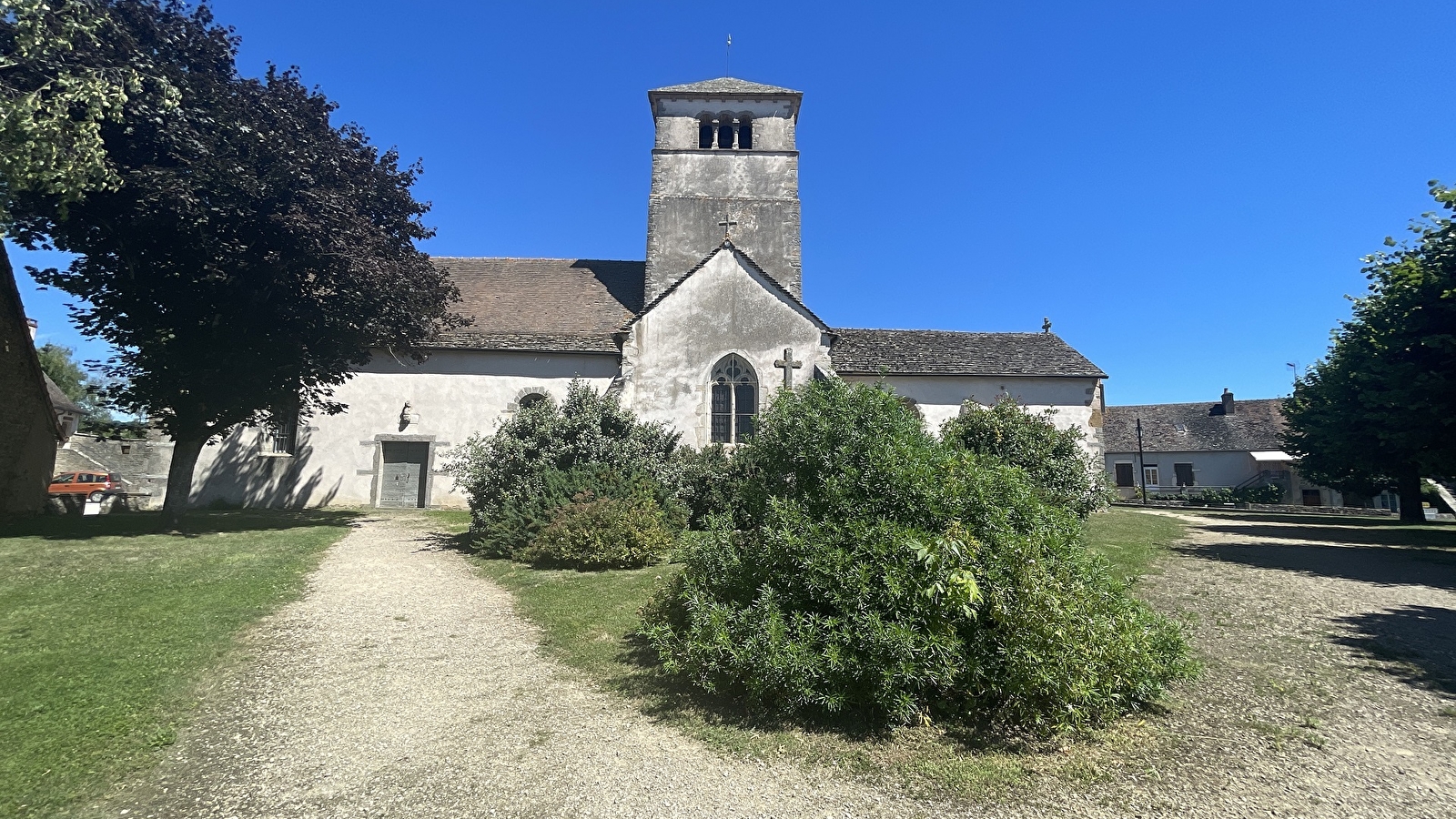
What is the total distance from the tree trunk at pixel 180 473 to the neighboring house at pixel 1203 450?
49241mm

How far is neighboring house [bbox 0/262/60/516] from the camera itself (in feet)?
48.9

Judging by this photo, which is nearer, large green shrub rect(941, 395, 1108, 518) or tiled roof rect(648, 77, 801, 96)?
large green shrub rect(941, 395, 1108, 518)

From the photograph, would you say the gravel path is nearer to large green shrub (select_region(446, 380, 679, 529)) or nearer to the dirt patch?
the dirt patch

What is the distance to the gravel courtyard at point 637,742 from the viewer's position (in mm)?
3816

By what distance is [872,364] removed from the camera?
2570 cm

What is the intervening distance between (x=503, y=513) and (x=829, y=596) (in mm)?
9357

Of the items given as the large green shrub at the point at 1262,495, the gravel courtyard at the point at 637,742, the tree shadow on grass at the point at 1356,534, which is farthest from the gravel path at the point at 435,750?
the large green shrub at the point at 1262,495

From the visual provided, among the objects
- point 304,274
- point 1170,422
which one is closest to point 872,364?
point 304,274

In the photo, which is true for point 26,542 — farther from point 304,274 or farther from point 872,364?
point 872,364

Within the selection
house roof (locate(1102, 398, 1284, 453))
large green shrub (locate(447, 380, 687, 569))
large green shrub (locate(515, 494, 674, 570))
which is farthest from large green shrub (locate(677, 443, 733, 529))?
house roof (locate(1102, 398, 1284, 453))

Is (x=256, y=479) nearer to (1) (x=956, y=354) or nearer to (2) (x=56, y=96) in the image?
(2) (x=56, y=96)

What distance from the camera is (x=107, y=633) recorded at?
6922 mm

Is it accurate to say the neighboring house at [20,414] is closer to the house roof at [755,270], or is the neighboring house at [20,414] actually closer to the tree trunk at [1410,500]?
the house roof at [755,270]

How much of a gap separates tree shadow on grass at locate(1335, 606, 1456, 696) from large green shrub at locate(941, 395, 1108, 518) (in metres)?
4.92
